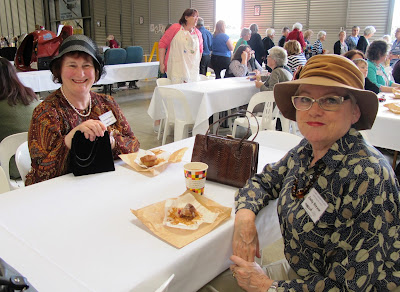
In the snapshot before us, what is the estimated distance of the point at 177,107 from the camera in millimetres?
4109

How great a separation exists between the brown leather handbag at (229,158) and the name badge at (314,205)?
1.23ft

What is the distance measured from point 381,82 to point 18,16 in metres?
14.9

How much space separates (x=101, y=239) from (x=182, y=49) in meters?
4.32

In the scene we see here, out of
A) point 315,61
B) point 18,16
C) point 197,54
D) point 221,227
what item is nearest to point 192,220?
point 221,227

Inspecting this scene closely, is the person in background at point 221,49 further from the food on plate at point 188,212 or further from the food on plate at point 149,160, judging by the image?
the food on plate at point 188,212

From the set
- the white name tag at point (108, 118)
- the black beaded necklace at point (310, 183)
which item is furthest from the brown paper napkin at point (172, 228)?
the white name tag at point (108, 118)

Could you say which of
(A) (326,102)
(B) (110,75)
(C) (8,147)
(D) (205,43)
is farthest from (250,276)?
(D) (205,43)

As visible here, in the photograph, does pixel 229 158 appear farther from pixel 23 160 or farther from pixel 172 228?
pixel 23 160

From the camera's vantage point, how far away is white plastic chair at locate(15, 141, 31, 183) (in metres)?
1.81

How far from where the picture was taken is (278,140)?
2.10 meters

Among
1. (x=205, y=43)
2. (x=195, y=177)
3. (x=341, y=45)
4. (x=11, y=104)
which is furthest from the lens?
(x=341, y=45)

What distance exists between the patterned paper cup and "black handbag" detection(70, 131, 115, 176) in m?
0.44

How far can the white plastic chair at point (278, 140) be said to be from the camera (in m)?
2.04

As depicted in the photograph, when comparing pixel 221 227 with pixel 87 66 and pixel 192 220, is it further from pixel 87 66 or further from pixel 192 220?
pixel 87 66
